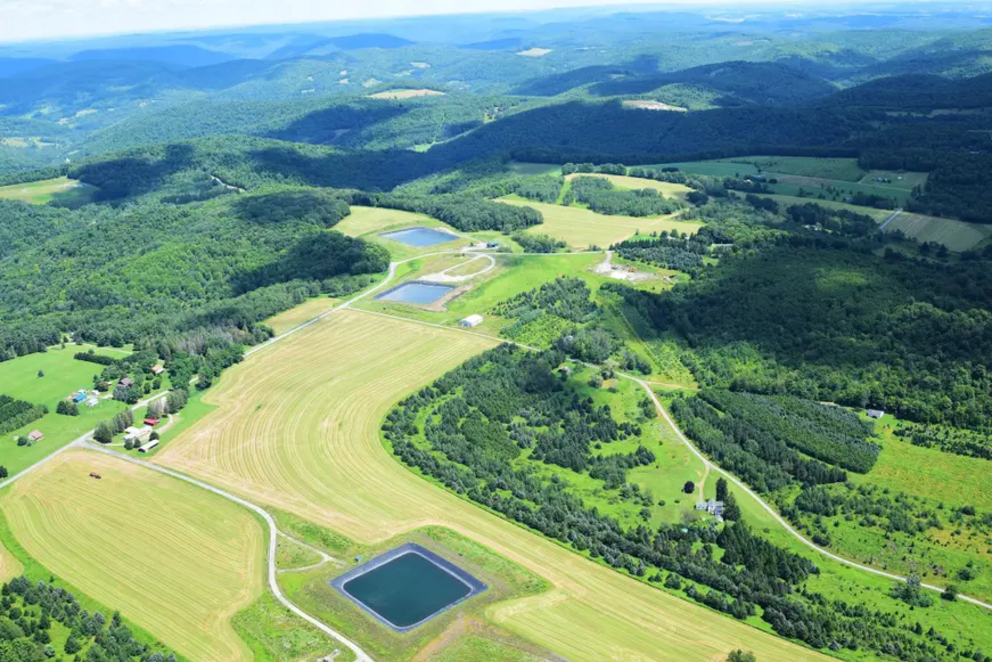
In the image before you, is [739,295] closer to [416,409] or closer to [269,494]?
[416,409]

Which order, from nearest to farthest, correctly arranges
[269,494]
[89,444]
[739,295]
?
[269,494], [89,444], [739,295]

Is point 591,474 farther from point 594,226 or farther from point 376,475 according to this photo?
point 594,226

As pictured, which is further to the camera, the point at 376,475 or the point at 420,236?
the point at 420,236

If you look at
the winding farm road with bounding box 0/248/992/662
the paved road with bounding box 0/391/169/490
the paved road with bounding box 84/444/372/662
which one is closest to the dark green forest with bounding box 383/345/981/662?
the winding farm road with bounding box 0/248/992/662

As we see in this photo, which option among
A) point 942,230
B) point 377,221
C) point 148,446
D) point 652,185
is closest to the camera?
point 148,446

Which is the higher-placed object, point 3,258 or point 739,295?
point 739,295

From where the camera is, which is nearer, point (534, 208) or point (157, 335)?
point (157, 335)

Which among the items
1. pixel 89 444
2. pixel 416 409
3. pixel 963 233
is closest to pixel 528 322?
pixel 416 409

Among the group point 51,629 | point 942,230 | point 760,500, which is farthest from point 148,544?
point 942,230
